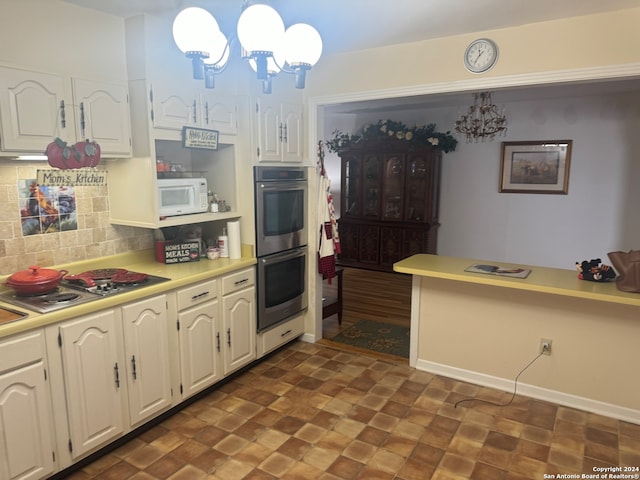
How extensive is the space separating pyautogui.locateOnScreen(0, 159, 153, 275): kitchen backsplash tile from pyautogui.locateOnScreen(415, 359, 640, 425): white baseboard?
2344 mm

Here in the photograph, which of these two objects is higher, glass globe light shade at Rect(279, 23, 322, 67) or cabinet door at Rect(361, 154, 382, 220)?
glass globe light shade at Rect(279, 23, 322, 67)

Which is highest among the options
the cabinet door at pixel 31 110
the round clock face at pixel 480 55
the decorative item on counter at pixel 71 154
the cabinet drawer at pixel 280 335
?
the round clock face at pixel 480 55

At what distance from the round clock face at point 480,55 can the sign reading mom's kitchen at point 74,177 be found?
2.48 metres

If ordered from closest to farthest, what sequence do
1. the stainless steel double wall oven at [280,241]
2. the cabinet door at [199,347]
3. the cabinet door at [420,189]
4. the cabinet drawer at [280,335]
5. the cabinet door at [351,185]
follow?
the cabinet door at [199,347] < the stainless steel double wall oven at [280,241] < the cabinet drawer at [280,335] < the cabinet door at [420,189] < the cabinet door at [351,185]

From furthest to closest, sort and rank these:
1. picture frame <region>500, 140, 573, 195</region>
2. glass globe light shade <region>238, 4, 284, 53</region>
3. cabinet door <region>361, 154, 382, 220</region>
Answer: cabinet door <region>361, 154, 382, 220</region> → picture frame <region>500, 140, 573, 195</region> → glass globe light shade <region>238, 4, 284, 53</region>

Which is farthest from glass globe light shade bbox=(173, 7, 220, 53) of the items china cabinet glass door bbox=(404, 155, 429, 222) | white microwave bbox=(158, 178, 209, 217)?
china cabinet glass door bbox=(404, 155, 429, 222)

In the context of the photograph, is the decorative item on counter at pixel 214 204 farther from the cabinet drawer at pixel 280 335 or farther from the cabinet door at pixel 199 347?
the cabinet drawer at pixel 280 335

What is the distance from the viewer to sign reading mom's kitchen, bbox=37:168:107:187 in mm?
2589

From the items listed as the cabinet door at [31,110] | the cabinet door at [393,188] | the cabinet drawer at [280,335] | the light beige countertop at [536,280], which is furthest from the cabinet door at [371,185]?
the cabinet door at [31,110]

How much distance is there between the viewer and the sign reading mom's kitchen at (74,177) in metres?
2.59

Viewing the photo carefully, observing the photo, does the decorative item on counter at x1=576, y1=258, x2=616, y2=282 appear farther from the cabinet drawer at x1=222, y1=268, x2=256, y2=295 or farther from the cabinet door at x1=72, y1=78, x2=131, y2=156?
the cabinet door at x1=72, y1=78, x2=131, y2=156

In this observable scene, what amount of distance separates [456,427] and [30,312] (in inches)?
93.6

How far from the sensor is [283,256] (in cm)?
358

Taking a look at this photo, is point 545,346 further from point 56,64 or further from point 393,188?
point 393,188
